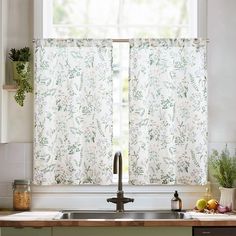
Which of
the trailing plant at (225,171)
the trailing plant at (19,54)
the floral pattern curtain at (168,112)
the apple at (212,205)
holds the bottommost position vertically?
the apple at (212,205)

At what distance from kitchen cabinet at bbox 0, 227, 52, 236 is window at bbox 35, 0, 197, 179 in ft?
3.31

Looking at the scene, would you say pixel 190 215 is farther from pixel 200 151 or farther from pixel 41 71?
pixel 41 71

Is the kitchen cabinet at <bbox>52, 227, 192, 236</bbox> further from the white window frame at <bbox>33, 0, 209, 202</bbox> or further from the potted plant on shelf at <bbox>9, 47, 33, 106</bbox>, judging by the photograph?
the potted plant on shelf at <bbox>9, 47, 33, 106</bbox>

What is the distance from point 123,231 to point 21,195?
860 mm

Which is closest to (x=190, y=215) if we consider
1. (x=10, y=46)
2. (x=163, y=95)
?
(x=163, y=95)

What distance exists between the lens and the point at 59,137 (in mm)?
4496

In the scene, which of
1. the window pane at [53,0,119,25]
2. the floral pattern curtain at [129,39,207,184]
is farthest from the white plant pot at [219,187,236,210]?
the window pane at [53,0,119,25]

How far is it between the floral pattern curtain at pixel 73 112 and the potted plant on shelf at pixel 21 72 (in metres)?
0.07

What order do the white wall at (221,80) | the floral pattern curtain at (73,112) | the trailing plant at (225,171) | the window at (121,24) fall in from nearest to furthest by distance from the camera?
the trailing plant at (225,171)
the floral pattern curtain at (73,112)
the white wall at (221,80)
the window at (121,24)

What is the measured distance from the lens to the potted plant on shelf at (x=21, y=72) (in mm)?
4418

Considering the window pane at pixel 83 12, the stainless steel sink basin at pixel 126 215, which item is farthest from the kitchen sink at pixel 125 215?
the window pane at pixel 83 12

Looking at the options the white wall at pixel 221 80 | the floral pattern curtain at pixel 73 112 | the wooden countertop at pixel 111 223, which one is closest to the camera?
the wooden countertop at pixel 111 223

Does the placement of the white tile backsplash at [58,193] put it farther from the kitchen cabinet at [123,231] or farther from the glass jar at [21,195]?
the kitchen cabinet at [123,231]

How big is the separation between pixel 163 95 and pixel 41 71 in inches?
33.7
